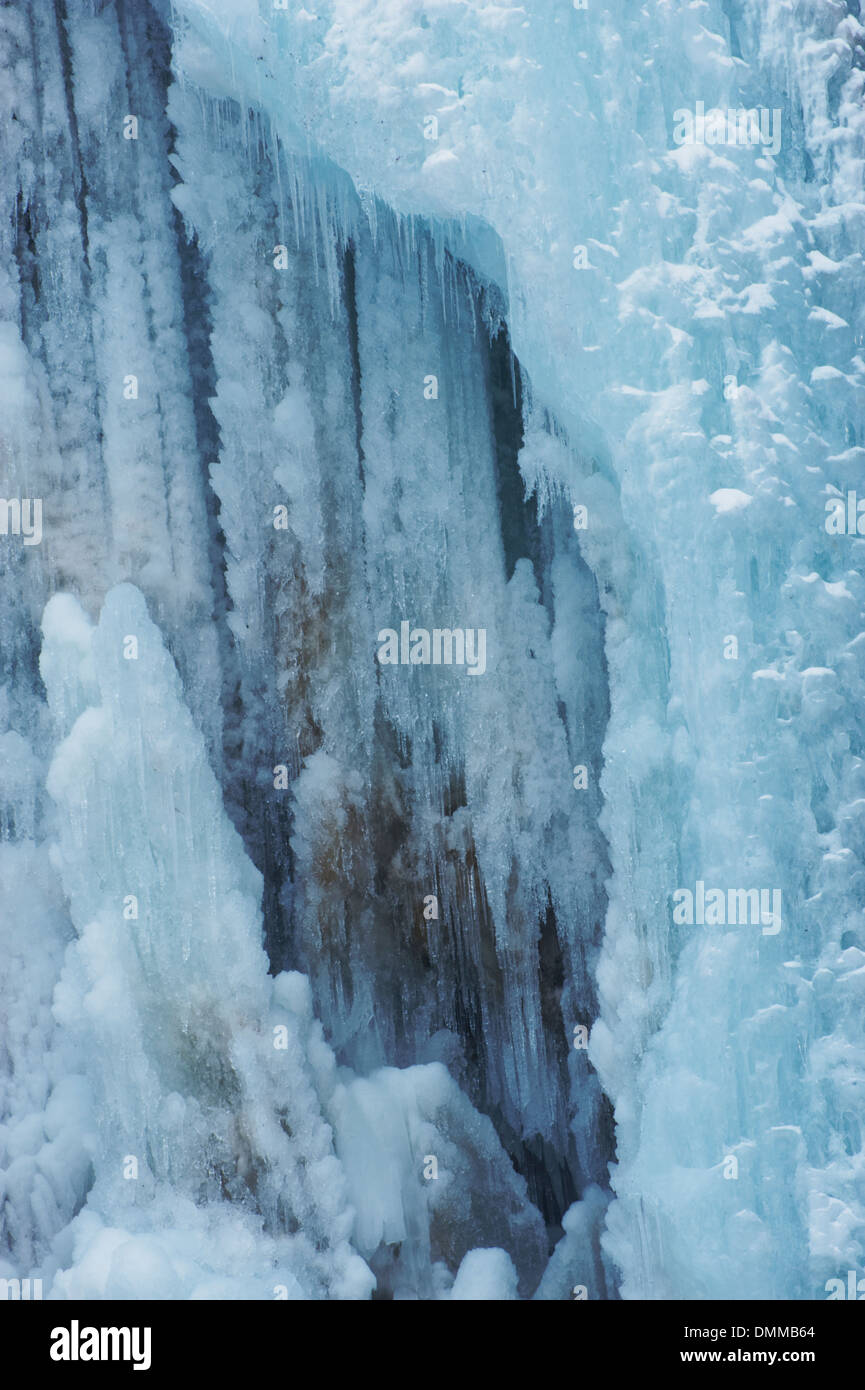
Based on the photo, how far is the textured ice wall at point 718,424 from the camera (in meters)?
3.81

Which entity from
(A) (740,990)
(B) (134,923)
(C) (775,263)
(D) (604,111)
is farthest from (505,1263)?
(D) (604,111)

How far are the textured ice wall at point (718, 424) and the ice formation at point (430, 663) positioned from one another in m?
0.01

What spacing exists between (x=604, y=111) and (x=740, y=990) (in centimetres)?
263

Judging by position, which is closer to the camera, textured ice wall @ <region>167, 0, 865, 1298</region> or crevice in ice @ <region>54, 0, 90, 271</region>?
textured ice wall @ <region>167, 0, 865, 1298</region>

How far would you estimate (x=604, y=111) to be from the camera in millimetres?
3904

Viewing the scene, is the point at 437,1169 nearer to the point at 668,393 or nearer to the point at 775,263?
the point at 668,393
